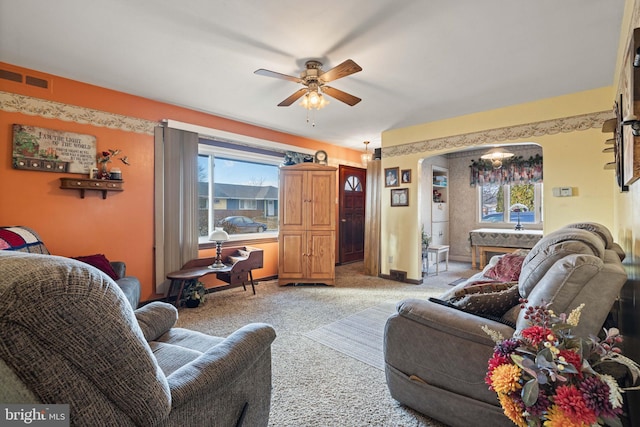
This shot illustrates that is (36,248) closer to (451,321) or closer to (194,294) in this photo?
(194,294)

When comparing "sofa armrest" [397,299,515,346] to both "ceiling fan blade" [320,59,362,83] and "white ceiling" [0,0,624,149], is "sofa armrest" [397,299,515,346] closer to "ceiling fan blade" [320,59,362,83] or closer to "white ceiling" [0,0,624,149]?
"ceiling fan blade" [320,59,362,83]

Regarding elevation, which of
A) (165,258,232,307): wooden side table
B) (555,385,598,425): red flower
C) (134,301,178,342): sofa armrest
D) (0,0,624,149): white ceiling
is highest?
(0,0,624,149): white ceiling

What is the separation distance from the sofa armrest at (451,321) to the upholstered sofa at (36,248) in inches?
87.5

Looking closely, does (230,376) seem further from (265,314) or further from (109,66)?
(109,66)

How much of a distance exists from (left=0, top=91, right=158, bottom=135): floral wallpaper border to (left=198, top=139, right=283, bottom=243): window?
0.83 m

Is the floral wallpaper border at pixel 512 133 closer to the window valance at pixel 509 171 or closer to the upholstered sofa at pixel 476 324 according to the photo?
the upholstered sofa at pixel 476 324

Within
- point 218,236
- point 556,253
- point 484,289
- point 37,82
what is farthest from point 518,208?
point 37,82

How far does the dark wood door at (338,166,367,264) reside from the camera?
6.35 meters

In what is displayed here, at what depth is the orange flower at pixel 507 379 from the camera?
834 millimetres

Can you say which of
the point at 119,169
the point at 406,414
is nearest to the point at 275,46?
the point at 119,169

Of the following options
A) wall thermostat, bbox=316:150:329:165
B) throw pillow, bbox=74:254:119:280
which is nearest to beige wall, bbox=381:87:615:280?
wall thermostat, bbox=316:150:329:165

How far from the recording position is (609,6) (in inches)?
78.0

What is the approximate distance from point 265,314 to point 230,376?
2.32 metres

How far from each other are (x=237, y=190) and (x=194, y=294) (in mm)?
1813
